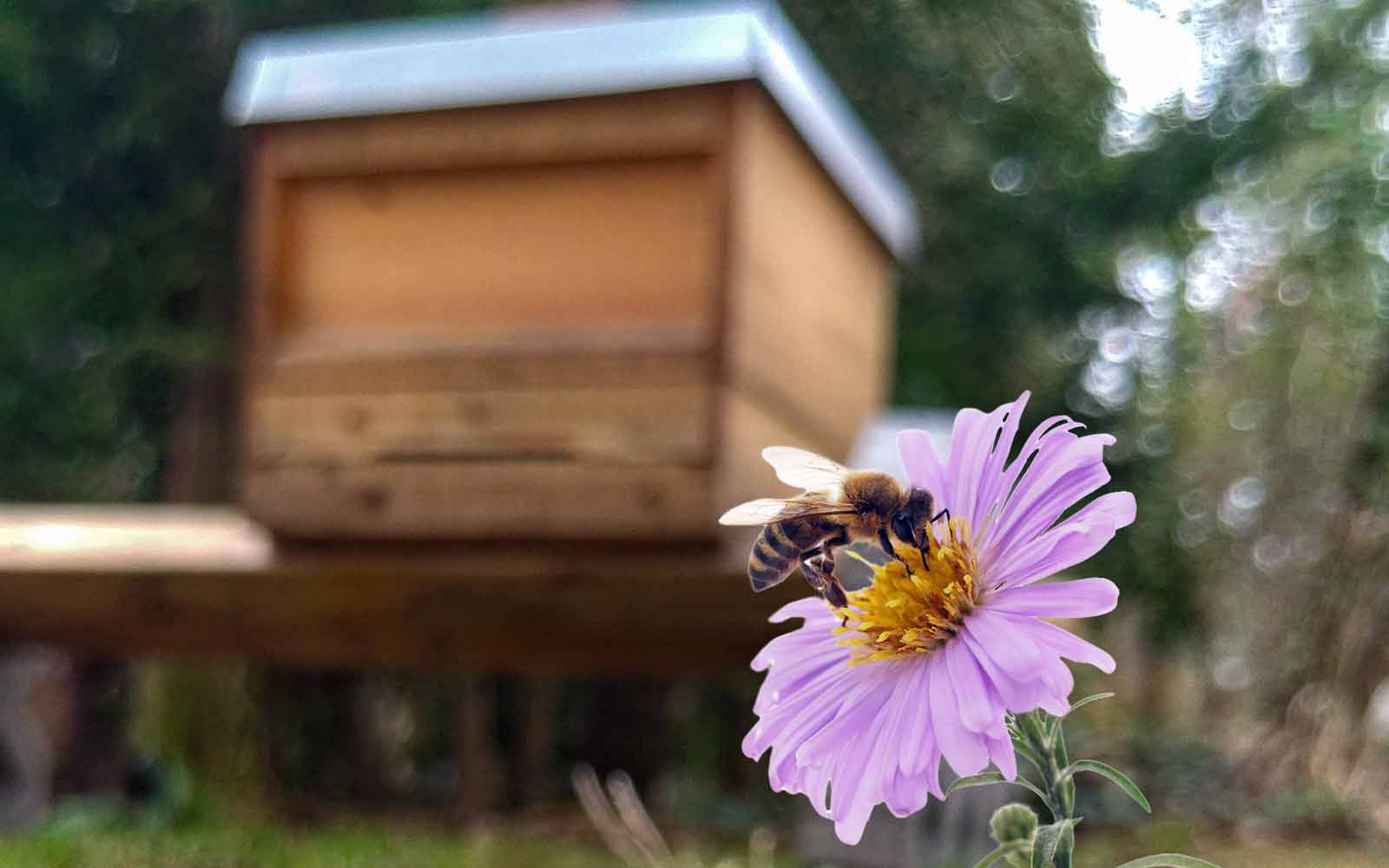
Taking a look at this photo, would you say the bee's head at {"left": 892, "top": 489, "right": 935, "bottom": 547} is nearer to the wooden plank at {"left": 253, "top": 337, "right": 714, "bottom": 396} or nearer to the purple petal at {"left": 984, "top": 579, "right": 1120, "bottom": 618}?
the purple petal at {"left": 984, "top": 579, "right": 1120, "bottom": 618}

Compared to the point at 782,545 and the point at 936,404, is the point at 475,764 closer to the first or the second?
the point at 936,404

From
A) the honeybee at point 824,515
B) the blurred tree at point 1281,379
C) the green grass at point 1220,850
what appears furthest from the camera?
the blurred tree at point 1281,379

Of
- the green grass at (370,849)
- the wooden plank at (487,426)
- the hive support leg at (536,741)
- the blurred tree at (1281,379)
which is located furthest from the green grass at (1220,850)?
the hive support leg at (536,741)

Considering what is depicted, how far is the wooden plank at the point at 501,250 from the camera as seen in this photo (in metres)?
1.78

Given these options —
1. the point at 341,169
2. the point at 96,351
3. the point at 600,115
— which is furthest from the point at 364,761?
the point at 600,115

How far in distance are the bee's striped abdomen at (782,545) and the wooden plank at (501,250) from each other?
1.07m

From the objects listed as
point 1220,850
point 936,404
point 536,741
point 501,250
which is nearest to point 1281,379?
point 936,404

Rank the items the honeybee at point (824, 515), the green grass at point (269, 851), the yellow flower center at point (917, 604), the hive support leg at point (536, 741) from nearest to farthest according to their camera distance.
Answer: the yellow flower center at point (917, 604)
the honeybee at point (824, 515)
the green grass at point (269, 851)
the hive support leg at point (536, 741)

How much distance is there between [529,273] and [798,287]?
0.46 meters

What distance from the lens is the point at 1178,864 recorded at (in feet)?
1.14

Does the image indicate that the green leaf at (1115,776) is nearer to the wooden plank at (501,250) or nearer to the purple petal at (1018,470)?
the purple petal at (1018,470)

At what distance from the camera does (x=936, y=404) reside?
4.01 m

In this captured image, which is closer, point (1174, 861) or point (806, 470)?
point (1174, 861)

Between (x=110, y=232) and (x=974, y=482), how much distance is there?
4525mm
